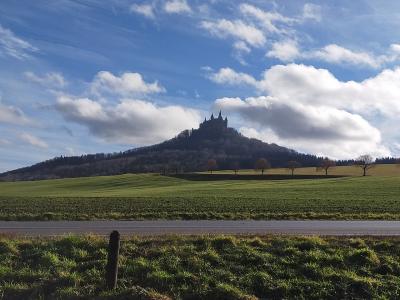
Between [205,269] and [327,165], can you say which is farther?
[327,165]

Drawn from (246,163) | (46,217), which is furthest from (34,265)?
(246,163)

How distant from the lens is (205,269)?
11.7 meters

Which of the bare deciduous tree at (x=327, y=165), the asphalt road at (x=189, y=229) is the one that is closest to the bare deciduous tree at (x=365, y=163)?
the bare deciduous tree at (x=327, y=165)

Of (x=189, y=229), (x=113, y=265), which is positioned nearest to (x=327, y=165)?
(x=189, y=229)

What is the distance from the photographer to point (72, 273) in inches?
445

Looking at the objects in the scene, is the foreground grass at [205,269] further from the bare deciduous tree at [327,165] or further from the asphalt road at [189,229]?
the bare deciduous tree at [327,165]

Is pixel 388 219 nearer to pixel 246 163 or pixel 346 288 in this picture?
pixel 346 288

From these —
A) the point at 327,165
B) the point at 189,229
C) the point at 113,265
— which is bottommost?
the point at 189,229

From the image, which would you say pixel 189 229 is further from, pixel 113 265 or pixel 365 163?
pixel 365 163

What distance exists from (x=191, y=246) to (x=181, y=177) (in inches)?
4056

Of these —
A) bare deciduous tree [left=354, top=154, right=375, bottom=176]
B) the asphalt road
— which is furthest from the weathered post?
bare deciduous tree [left=354, top=154, right=375, bottom=176]

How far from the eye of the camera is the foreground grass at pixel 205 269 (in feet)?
34.0

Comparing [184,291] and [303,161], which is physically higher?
[303,161]

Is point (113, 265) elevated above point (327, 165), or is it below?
below
